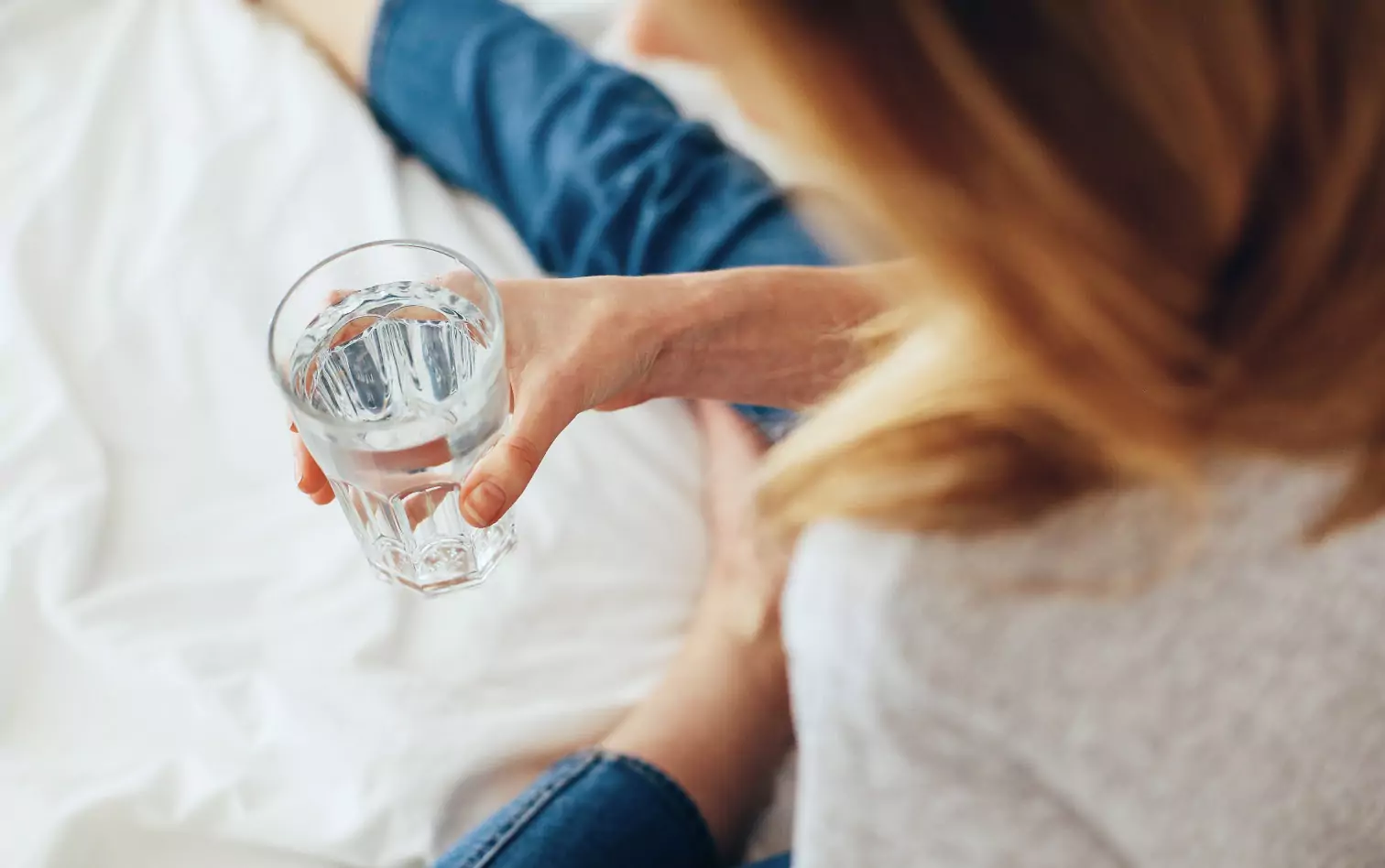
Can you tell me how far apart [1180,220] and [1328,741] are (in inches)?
7.7

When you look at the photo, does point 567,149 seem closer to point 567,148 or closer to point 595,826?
point 567,148

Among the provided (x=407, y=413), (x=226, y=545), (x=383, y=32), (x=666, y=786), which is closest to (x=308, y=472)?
(x=407, y=413)

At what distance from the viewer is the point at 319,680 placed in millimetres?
653

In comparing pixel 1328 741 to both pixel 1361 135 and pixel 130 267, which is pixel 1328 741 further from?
pixel 130 267

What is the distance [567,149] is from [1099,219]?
0.57 m

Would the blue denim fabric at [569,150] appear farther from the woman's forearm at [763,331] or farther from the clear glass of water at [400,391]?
the clear glass of water at [400,391]

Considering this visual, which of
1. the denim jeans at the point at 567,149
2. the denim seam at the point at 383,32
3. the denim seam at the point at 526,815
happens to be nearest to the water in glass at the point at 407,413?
the denim seam at the point at 526,815

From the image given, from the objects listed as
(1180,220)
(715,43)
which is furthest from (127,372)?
(1180,220)

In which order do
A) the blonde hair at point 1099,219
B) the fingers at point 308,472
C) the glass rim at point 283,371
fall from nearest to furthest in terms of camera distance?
1. the blonde hair at point 1099,219
2. the glass rim at point 283,371
3. the fingers at point 308,472

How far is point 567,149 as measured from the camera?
2.74ft

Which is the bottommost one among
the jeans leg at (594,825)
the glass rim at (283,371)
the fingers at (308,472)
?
the jeans leg at (594,825)

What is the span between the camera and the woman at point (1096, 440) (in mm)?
302

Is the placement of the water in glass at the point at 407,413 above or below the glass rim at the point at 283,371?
below

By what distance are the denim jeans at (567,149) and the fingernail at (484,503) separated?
0.32 m
